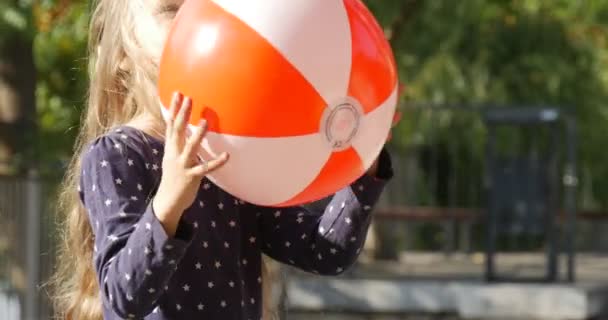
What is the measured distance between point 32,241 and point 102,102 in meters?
6.65

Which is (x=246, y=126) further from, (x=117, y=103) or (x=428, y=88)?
(x=428, y=88)

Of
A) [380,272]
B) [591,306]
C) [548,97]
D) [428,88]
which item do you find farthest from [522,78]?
[591,306]

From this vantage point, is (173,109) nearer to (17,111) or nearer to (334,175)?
(334,175)

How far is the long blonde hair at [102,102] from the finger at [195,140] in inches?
14.6

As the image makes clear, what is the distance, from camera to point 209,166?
2.26 metres

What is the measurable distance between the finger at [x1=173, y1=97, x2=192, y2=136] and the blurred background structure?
17.5 feet

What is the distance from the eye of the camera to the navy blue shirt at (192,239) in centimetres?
233

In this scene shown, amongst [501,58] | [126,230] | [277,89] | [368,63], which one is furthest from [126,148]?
[501,58]

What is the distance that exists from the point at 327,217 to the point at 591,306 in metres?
7.33

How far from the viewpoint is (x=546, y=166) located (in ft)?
33.2

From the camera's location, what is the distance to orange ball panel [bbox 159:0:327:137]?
2270 mm

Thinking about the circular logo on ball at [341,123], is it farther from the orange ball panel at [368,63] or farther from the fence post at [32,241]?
the fence post at [32,241]

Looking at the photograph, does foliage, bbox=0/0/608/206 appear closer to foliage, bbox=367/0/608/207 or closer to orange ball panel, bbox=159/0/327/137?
foliage, bbox=367/0/608/207

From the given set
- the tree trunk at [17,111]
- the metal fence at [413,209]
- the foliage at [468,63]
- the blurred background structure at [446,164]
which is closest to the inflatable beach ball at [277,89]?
the blurred background structure at [446,164]
